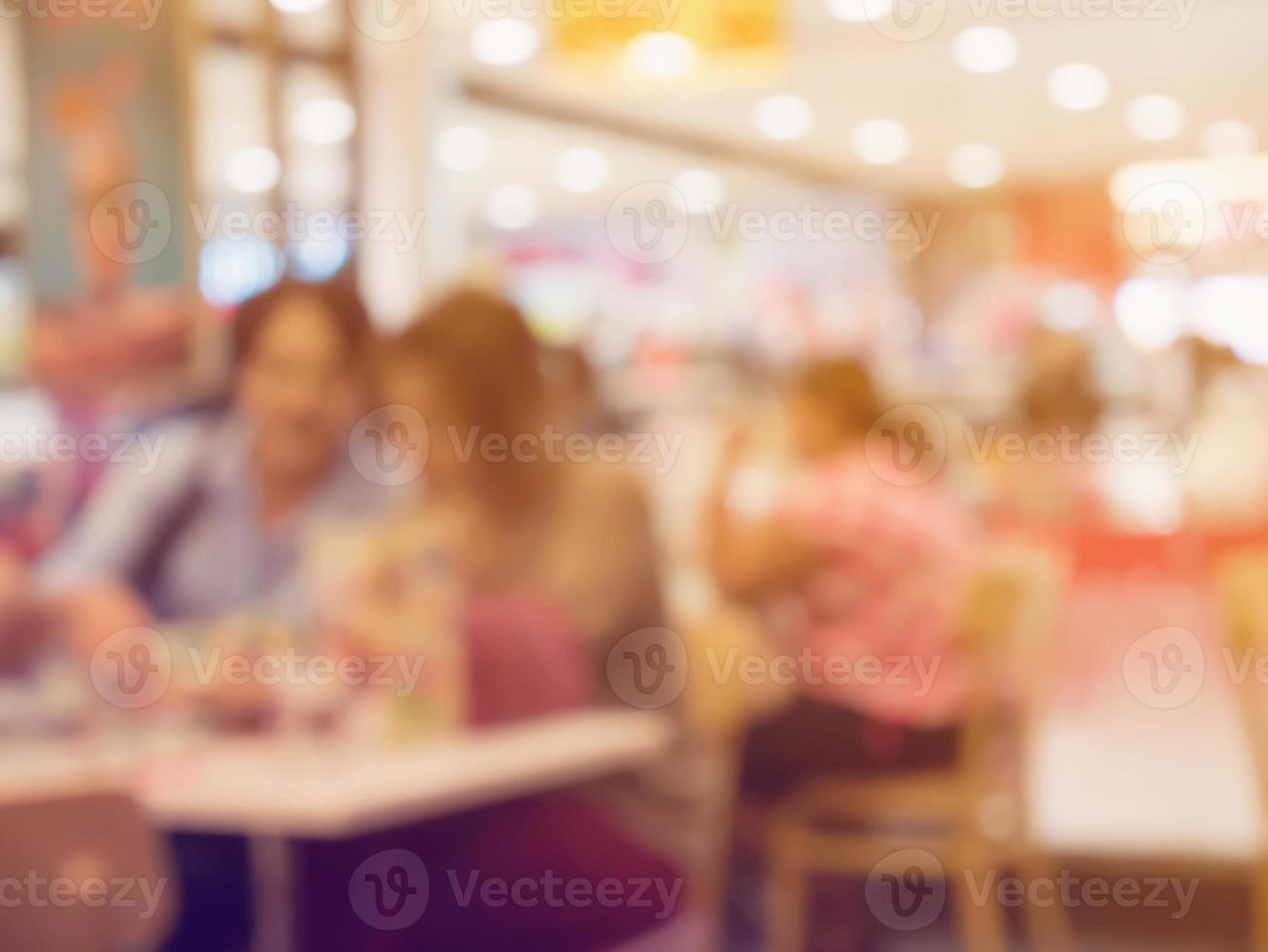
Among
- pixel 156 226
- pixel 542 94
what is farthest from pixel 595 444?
pixel 542 94

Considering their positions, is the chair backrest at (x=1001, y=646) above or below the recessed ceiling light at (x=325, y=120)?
below

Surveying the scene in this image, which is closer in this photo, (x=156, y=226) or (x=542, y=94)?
(x=156, y=226)

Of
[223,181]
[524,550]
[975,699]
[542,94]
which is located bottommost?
[975,699]

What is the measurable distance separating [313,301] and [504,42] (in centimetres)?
288

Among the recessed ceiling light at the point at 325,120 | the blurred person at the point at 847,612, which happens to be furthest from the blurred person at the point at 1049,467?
the recessed ceiling light at the point at 325,120

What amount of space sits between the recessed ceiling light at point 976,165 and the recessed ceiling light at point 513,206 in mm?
2215

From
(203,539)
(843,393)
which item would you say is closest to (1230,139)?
(843,393)

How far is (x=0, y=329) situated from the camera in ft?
10.0

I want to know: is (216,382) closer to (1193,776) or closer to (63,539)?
(63,539)

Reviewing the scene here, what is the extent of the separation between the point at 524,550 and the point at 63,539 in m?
0.90

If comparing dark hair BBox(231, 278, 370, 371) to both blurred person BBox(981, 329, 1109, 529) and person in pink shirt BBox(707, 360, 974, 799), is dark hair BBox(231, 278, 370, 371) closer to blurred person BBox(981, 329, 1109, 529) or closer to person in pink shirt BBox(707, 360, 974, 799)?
person in pink shirt BBox(707, 360, 974, 799)

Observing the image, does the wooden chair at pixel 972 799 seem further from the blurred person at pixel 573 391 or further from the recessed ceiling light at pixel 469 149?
the recessed ceiling light at pixel 469 149

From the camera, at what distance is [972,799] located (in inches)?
115

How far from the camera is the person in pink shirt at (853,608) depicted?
288cm
